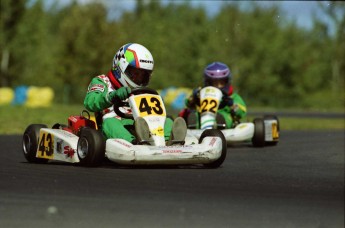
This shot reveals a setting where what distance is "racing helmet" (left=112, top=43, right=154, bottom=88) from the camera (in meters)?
9.62

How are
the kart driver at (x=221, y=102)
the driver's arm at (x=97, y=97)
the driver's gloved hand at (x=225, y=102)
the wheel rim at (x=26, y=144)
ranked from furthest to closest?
1. the driver's gloved hand at (x=225, y=102)
2. the kart driver at (x=221, y=102)
3. the wheel rim at (x=26, y=144)
4. the driver's arm at (x=97, y=97)

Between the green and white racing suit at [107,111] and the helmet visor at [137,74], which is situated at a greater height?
the helmet visor at [137,74]

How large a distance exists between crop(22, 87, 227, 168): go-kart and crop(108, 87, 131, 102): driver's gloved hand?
100mm

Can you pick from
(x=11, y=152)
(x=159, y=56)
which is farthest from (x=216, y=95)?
(x=159, y=56)

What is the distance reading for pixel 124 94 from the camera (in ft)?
29.6

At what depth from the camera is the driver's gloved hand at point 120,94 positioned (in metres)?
9.02

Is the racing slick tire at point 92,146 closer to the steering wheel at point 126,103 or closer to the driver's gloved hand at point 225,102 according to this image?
A: the steering wheel at point 126,103

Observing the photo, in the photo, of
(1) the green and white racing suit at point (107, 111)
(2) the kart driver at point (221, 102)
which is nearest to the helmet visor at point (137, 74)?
(1) the green and white racing suit at point (107, 111)

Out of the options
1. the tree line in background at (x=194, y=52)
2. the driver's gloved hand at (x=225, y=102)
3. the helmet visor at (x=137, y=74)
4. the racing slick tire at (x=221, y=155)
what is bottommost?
the racing slick tire at (x=221, y=155)

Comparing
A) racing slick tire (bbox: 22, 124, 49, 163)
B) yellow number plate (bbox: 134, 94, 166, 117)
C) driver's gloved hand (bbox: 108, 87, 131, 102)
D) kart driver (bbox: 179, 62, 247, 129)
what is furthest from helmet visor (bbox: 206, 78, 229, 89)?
driver's gloved hand (bbox: 108, 87, 131, 102)

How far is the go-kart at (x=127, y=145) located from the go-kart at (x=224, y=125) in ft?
11.5

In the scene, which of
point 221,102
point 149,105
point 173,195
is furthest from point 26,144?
point 221,102

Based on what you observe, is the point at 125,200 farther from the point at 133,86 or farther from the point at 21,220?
the point at 133,86

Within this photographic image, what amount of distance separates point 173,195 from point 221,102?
275 inches
